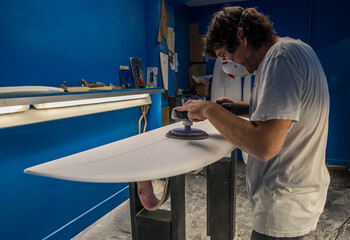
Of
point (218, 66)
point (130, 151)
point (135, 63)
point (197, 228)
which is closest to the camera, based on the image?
point (130, 151)

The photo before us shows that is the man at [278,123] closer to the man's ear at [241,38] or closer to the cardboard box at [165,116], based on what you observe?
the man's ear at [241,38]

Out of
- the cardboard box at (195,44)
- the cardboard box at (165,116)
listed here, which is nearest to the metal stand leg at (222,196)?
the cardboard box at (165,116)

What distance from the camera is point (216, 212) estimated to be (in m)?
1.91

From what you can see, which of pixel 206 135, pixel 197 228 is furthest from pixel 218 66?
pixel 206 135

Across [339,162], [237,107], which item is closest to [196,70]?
[339,162]

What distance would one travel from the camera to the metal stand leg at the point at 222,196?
6.00ft

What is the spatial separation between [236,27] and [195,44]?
3.74 metres

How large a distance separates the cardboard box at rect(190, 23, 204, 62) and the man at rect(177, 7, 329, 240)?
11.7 feet

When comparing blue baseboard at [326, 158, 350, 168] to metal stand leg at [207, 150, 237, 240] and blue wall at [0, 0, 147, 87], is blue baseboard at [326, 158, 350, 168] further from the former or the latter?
blue wall at [0, 0, 147, 87]

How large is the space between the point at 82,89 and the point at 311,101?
4.76ft

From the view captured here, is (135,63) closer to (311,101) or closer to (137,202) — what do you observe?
(137,202)

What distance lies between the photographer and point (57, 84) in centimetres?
192

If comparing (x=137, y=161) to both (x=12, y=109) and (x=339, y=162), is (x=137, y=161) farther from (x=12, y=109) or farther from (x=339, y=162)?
(x=339, y=162)

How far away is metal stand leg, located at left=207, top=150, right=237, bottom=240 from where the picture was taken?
1.83 m
